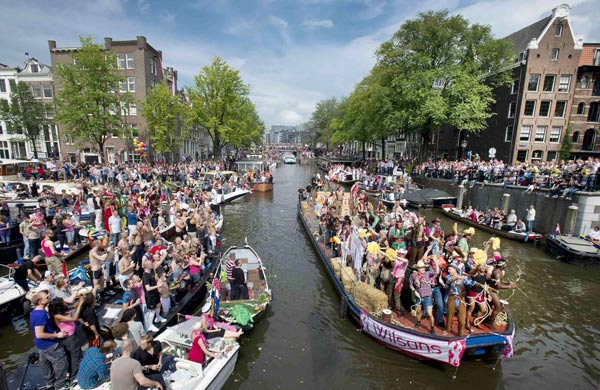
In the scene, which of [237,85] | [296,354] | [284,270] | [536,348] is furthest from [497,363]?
[237,85]

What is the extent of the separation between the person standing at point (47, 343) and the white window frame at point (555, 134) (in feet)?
142

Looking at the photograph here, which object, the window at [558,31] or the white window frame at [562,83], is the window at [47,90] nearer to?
the window at [558,31]

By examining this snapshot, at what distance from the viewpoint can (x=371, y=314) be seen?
847 cm

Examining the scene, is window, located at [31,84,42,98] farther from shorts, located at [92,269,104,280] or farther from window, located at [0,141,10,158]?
shorts, located at [92,269,104,280]

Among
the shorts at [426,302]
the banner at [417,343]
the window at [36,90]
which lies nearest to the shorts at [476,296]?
the shorts at [426,302]

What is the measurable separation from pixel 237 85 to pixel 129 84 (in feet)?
46.2

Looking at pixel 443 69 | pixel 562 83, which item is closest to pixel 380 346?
pixel 443 69

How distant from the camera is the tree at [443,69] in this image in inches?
1164

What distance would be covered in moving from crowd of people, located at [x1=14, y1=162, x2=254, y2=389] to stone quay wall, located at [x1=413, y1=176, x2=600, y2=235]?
769 inches

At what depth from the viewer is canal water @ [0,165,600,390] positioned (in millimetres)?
7473

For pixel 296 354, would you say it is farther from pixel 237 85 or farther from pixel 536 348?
pixel 237 85

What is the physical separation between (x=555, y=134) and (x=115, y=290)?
4252 cm

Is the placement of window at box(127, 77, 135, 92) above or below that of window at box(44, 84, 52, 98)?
above

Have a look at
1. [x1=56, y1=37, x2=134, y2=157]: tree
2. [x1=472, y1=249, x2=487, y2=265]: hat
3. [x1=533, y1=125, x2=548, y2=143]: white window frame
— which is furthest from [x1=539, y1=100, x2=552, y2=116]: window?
[x1=56, y1=37, x2=134, y2=157]: tree
